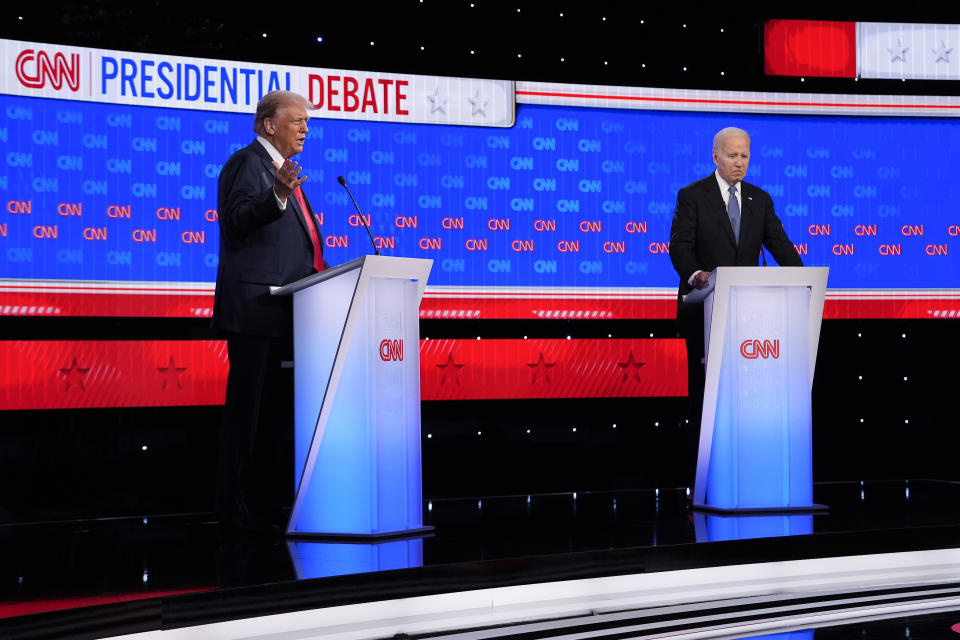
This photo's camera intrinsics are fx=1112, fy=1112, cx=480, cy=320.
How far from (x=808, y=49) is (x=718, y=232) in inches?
74.6

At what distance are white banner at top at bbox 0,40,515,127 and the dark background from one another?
0.06 m

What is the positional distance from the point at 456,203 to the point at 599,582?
101 inches

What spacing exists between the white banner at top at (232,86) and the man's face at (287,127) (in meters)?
1.45

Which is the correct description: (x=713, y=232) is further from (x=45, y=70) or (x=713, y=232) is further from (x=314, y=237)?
(x=45, y=70)

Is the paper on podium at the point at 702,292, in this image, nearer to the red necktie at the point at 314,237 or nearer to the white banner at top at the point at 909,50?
the red necktie at the point at 314,237

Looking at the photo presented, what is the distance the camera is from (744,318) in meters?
4.03

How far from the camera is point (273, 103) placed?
373 centimetres

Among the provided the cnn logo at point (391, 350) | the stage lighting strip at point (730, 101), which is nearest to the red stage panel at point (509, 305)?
the stage lighting strip at point (730, 101)

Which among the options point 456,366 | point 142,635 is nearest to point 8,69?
point 456,366

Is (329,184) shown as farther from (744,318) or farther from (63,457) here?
(744,318)

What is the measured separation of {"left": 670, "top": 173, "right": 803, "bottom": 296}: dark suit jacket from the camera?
15.0 ft

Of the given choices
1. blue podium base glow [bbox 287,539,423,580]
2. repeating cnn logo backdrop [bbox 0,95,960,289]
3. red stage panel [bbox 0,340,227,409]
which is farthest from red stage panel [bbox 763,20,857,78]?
blue podium base glow [bbox 287,539,423,580]

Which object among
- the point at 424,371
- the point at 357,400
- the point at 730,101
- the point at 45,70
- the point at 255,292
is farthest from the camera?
the point at 730,101

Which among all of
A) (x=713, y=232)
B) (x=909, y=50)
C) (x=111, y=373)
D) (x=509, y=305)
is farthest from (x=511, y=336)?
(x=909, y=50)
